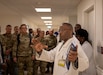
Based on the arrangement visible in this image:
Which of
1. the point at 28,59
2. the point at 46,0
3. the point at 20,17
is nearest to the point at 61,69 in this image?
the point at 28,59

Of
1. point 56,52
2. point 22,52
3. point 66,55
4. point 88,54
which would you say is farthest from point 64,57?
point 22,52

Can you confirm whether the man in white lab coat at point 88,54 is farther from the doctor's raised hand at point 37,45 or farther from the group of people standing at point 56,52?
the doctor's raised hand at point 37,45

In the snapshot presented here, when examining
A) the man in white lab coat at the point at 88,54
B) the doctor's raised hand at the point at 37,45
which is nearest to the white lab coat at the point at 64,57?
the doctor's raised hand at the point at 37,45

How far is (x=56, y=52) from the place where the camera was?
2.85 meters

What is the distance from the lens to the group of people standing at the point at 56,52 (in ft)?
8.05

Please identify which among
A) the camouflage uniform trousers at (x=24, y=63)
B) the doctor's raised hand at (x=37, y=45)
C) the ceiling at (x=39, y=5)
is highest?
the ceiling at (x=39, y=5)

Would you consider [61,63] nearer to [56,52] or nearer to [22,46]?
[56,52]

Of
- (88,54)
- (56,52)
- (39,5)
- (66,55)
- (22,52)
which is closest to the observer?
(66,55)

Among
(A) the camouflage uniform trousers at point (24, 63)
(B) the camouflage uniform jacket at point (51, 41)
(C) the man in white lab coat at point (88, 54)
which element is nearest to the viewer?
(C) the man in white lab coat at point (88, 54)

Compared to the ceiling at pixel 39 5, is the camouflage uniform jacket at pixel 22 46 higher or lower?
lower

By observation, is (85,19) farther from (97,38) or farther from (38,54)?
(38,54)

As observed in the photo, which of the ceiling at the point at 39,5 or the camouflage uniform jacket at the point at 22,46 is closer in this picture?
the camouflage uniform jacket at the point at 22,46

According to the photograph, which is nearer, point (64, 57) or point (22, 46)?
point (64, 57)

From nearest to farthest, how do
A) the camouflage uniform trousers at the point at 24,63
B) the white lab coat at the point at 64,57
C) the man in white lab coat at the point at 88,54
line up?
the white lab coat at the point at 64,57
the man in white lab coat at the point at 88,54
the camouflage uniform trousers at the point at 24,63
